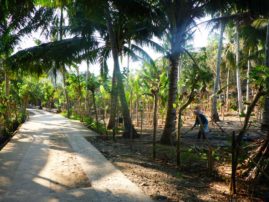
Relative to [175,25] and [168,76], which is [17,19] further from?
[168,76]

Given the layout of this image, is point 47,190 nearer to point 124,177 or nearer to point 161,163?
point 124,177

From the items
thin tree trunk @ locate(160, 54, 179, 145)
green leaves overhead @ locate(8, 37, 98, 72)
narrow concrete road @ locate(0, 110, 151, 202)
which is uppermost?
green leaves overhead @ locate(8, 37, 98, 72)

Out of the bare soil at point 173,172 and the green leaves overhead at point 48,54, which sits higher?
the green leaves overhead at point 48,54

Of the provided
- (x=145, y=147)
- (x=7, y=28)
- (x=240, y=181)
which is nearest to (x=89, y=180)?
(x=240, y=181)

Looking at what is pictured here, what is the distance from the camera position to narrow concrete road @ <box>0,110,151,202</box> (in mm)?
5316

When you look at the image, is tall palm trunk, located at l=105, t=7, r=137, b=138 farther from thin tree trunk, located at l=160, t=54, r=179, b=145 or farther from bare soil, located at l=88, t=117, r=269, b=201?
thin tree trunk, located at l=160, t=54, r=179, b=145

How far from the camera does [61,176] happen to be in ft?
21.8

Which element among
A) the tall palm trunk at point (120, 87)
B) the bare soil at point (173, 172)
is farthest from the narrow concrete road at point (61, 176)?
the tall palm trunk at point (120, 87)

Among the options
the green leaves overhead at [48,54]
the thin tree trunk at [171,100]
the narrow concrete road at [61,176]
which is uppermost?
the green leaves overhead at [48,54]

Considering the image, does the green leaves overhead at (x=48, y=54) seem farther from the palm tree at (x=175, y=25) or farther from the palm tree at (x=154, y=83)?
the palm tree at (x=175, y=25)


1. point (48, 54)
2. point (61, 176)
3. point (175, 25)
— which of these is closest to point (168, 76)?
point (175, 25)

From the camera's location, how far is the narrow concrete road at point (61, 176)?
5.32 meters

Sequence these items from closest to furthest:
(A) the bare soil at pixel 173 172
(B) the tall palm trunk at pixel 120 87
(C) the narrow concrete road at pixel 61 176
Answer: (C) the narrow concrete road at pixel 61 176, (A) the bare soil at pixel 173 172, (B) the tall palm trunk at pixel 120 87

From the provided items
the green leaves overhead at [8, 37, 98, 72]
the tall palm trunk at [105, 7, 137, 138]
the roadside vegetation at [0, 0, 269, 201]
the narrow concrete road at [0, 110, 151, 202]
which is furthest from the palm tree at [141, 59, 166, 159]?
the green leaves overhead at [8, 37, 98, 72]
